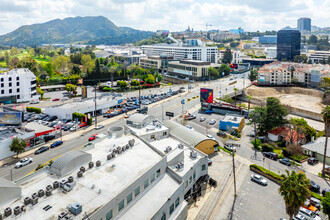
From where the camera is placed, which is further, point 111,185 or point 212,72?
point 212,72

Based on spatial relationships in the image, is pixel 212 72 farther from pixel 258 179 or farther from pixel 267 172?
pixel 258 179

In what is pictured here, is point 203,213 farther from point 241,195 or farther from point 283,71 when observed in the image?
point 283,71

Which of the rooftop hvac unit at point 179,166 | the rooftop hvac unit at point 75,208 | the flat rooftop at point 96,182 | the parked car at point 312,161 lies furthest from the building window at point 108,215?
the parked car at point 312,161

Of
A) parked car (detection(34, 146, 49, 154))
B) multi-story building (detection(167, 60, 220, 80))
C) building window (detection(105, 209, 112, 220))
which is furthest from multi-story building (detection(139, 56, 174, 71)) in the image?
building window (detection(105, 209, 112, 220))

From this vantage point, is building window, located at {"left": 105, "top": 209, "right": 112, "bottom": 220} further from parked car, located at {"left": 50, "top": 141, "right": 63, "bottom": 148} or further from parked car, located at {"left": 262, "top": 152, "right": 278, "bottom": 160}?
parked car, located at {"left": 262, "top": 152, "right": 278, "bottom": 160}

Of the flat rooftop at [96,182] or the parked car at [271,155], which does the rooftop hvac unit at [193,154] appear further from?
the parked car at [271,155]

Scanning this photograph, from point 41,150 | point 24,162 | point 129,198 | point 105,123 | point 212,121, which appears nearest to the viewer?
point 129,198

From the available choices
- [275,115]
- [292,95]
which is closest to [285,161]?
[275,115]
